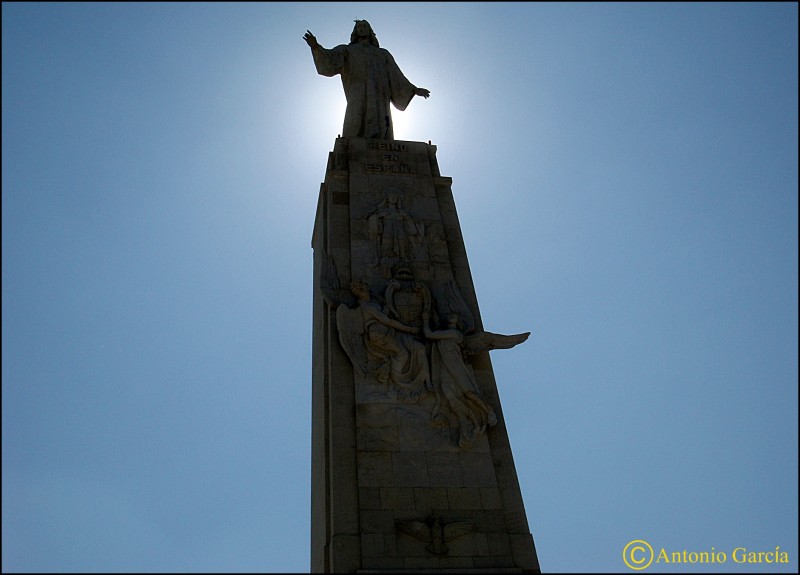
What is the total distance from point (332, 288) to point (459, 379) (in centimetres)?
346

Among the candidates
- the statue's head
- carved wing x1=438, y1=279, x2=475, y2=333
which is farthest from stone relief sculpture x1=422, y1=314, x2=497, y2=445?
the statue's head

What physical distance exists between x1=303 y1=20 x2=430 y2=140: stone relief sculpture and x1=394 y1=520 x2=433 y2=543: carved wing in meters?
11.1

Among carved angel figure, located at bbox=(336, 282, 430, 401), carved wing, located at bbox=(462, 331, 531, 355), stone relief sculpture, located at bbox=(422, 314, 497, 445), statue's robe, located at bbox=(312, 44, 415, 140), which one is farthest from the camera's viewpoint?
statue's robe, located at bbox=(312, 44, 415, 140)

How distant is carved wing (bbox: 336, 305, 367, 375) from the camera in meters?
13.2

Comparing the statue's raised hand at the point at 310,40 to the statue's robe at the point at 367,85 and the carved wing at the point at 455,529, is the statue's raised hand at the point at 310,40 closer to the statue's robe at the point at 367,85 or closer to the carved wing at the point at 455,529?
the statue's robe at the point at 367,85

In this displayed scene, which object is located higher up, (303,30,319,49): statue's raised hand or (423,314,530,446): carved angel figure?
(303,30,319,49): statue's raised hand

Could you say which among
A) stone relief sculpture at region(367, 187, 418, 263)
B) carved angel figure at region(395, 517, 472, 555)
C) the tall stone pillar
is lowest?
carved angel figure at region(395, 517, 472, 555)

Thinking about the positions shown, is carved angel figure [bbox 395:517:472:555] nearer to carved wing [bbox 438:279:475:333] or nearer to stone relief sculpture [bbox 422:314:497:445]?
stone relief sculpture [bbox 422:314:497:445]

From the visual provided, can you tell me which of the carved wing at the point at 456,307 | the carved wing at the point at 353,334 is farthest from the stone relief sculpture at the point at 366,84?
the carved wing at the point at 353,334

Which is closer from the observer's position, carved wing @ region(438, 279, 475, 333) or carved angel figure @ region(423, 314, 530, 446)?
carved angel figure @ region(423, 314, 530, 446)

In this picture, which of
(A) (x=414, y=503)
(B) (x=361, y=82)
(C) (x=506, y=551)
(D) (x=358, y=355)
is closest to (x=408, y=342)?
(D) (x=358, y=355)

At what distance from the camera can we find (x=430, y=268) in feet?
50.0

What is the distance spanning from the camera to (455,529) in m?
11.3

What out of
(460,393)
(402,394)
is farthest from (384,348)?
(460,393)
